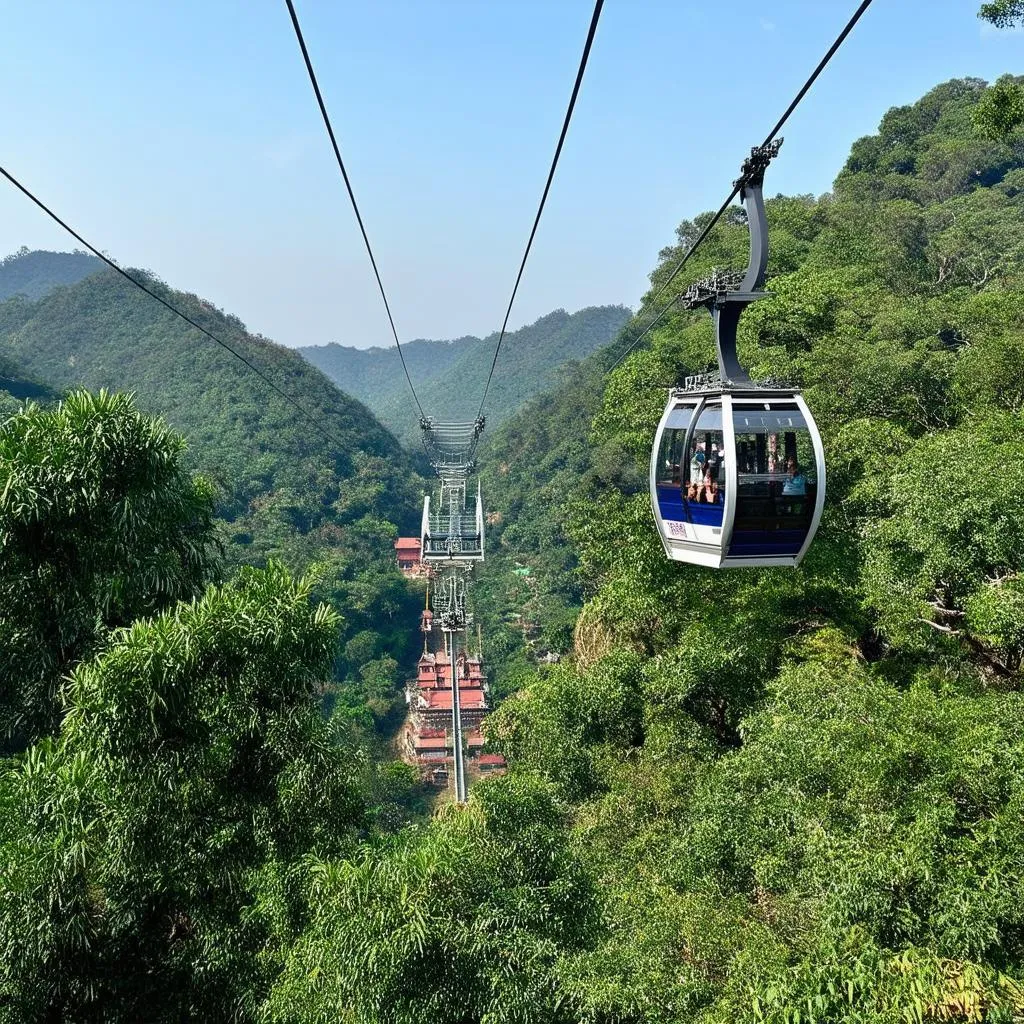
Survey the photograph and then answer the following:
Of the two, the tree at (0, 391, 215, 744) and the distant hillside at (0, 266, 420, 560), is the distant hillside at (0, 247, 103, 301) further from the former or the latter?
the tree at (0, 391, 215, 744)

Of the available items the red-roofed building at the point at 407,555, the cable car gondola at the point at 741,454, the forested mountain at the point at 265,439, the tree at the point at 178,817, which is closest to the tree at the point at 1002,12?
the cable car gondola at the point at 741,454

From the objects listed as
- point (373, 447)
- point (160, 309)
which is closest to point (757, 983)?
point (373, 447)

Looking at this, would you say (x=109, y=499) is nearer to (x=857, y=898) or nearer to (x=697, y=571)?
(x=857, y=898)

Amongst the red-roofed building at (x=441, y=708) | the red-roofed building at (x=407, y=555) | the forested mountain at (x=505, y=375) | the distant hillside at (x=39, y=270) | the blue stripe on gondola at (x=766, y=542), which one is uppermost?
the distant hillside at (x=39, y=270)

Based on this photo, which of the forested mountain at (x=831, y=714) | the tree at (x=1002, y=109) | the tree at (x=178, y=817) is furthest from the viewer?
the tree at (x=1002, y=109)

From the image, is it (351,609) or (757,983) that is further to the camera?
(351,609)

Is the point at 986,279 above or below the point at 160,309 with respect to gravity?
below

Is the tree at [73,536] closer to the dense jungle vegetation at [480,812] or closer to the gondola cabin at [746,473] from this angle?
the dense jungle vegetation at [480,812]
